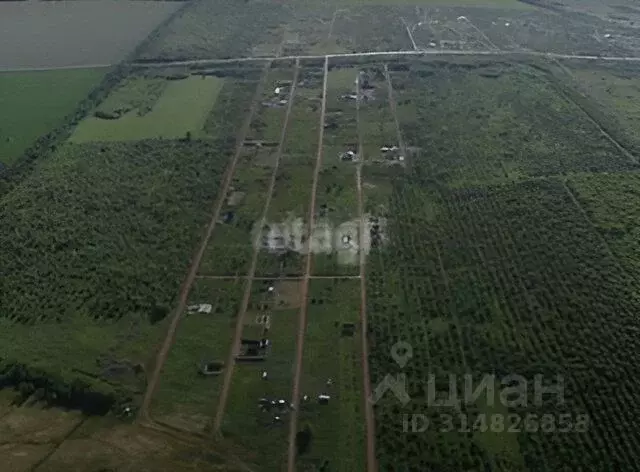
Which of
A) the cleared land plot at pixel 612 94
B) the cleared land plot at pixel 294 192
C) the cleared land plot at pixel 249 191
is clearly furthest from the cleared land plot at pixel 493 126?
the cleared land plot at pixel 249 191

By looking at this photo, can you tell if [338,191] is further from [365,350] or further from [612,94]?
[612,94]

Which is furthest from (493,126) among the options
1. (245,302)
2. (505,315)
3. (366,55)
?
(245,302)

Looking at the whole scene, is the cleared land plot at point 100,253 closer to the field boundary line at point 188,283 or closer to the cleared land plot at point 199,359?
the field boundary line at point 188,283

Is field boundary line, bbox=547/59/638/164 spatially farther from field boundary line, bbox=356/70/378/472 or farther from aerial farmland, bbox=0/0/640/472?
field boundary line, bbox=356/70/378/472

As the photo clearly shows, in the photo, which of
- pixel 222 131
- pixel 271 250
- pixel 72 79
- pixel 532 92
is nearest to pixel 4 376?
pixel 271 250

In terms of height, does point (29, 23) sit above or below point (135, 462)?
above

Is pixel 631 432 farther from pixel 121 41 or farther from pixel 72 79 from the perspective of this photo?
pixel 121 41

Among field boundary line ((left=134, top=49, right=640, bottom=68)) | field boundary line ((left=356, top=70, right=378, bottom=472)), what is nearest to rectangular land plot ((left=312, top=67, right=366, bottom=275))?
field boundary line ((left=356, top=70, right=378, bottom=472))
